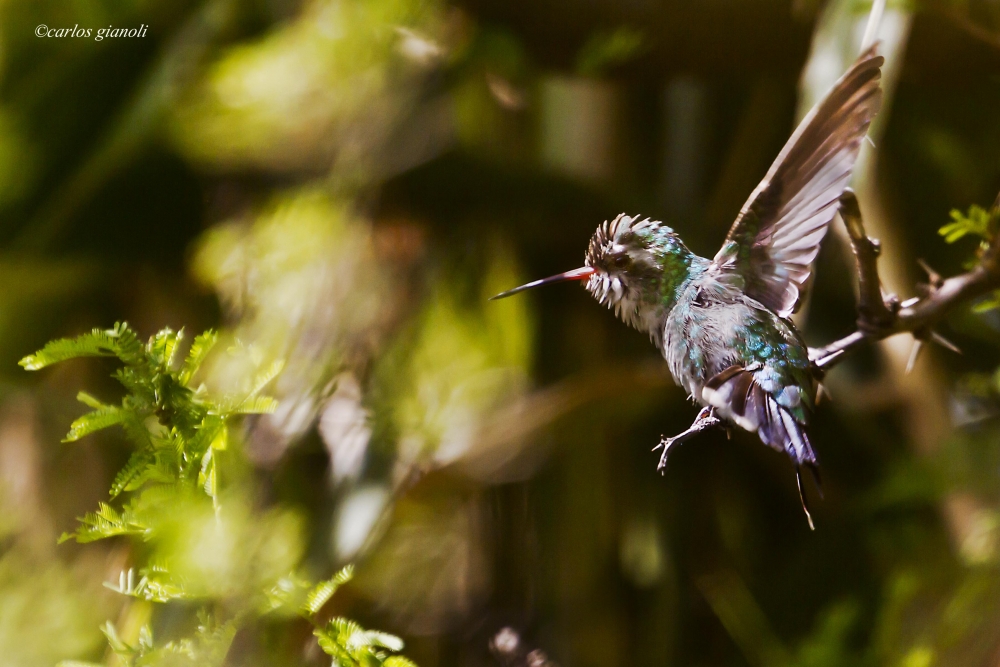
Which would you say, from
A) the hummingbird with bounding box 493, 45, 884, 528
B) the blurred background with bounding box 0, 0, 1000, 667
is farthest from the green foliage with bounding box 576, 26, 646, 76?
the hummingbird with bounding box 493, 45, 884, 528

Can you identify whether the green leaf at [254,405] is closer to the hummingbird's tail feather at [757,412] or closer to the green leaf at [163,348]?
the green leaf at [163,348]

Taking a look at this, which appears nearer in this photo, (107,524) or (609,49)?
(107,524)

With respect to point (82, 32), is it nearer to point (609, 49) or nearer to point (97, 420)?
point (609, 49)

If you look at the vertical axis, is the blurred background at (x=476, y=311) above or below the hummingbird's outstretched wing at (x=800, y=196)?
below

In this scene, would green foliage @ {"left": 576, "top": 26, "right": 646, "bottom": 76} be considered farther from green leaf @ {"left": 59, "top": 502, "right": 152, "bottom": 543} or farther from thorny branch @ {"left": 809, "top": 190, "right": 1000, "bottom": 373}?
green leaf @ {"left": 59, "top": 502, "right": 152, "bottom": 543}

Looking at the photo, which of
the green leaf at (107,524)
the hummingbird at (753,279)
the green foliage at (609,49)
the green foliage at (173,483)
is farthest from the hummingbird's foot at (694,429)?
the green foliage at (609,49)

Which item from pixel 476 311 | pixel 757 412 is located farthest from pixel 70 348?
pixel 476 311
